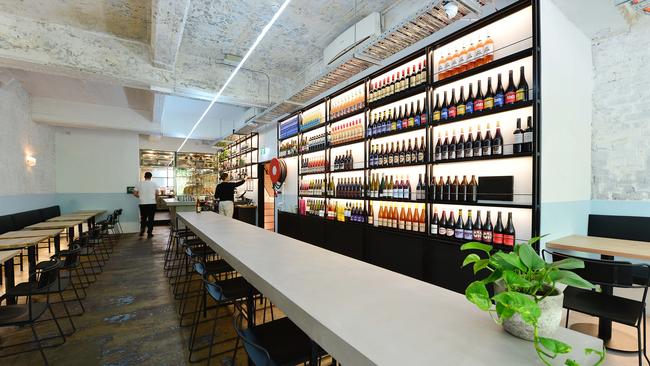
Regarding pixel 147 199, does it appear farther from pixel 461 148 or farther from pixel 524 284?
pixel 524 284

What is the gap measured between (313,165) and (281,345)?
13.7ft

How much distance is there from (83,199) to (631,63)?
465 inches

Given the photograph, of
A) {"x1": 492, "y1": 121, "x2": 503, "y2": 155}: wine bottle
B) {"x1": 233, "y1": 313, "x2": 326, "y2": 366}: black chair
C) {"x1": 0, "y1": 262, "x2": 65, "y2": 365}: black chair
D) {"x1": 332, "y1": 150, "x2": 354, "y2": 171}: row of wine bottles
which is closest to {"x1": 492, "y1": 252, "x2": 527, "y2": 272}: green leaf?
{"x1": 233, "y1": 313, "x2": 326, "y2": 366}: black chair

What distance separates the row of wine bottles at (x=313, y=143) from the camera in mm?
5068

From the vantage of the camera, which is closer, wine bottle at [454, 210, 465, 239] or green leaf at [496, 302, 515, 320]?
green leaf at [496, 302, 515, 320]

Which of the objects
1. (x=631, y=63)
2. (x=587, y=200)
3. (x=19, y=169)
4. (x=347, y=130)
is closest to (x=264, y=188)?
(x=347, y=130)

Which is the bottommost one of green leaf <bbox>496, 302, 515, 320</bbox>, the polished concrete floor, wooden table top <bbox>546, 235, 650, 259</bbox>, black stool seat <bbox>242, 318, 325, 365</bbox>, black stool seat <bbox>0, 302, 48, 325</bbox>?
the polished concrete floor

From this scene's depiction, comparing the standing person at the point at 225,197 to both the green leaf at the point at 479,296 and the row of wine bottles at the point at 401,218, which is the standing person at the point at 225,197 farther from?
the green leaf at the point at 479,296

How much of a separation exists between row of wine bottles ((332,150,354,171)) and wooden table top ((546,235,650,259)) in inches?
104

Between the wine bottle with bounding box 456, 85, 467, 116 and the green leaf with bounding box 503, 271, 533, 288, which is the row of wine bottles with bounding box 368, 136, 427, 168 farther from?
the green leaf with bounding box 503, 271, 533, 288

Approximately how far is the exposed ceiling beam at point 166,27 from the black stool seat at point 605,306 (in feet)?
14.1

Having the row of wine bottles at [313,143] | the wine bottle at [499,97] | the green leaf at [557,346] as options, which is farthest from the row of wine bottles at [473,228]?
the row of wine bottles at [313,143]

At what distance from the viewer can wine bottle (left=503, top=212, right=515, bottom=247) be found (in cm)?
254

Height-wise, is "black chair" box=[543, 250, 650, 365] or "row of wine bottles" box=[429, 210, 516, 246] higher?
"row of wine bottles" box=[429, 210, 516, 246]
